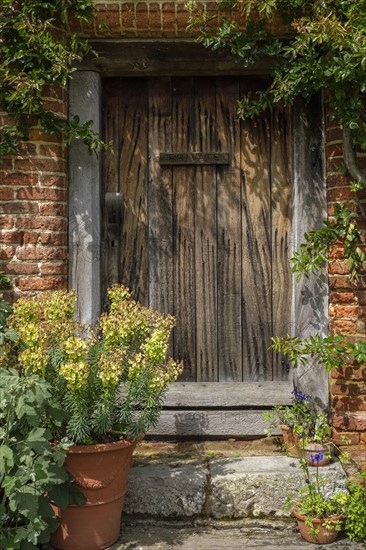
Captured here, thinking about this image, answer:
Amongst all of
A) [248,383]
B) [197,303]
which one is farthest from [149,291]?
[248,383]

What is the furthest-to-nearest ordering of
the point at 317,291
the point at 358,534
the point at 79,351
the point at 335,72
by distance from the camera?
the point at 317,291 → the point at 335,72 → the point at 358,534 → the point at 79,351

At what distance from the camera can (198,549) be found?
335 cm

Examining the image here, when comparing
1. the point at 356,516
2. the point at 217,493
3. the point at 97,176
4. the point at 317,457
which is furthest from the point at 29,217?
the point at 356,516

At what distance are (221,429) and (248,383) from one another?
339 millimetres

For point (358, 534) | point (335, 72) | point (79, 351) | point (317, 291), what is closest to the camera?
point (79, 351)

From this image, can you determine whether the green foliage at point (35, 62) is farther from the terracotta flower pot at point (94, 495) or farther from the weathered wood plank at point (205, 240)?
the terracotta flower pot at point (94, 495)

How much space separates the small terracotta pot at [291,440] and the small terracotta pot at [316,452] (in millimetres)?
76

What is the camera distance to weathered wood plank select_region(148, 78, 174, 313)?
4441 mm

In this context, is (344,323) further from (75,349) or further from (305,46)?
(75,349)

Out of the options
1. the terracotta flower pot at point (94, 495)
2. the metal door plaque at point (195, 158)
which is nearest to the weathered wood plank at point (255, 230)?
the metal door plaque at point (195, 158)

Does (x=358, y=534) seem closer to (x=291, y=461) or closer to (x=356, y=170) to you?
(x=291, y=461)

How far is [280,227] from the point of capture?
14.6 ft

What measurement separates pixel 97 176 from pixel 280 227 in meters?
1.21

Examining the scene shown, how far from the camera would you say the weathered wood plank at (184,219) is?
4.45 meters
